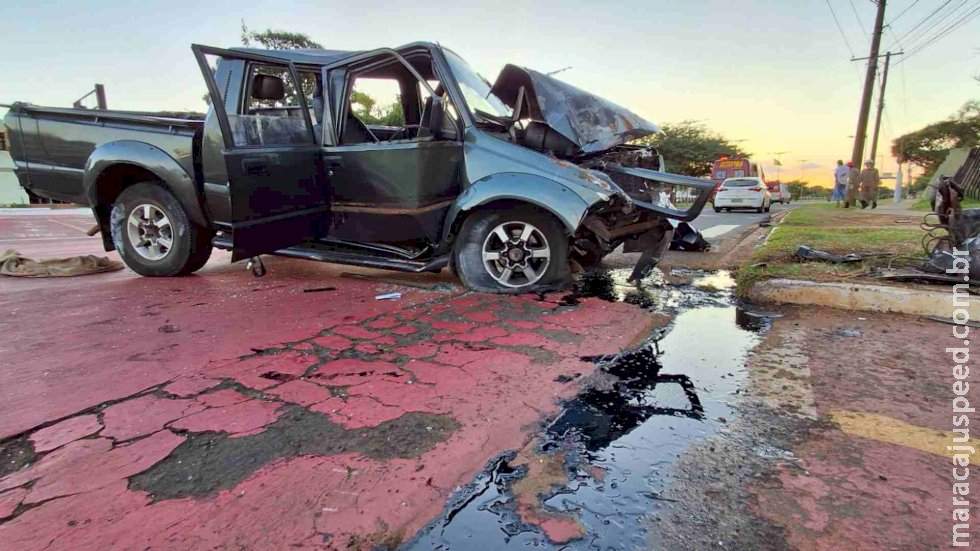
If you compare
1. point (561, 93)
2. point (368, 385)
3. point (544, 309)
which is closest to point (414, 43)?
point (561, 93)

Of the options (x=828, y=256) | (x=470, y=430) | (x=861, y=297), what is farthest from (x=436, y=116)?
(x=828, y=256)

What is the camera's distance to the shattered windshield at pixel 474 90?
4.53 m

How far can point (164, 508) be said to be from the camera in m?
1.63

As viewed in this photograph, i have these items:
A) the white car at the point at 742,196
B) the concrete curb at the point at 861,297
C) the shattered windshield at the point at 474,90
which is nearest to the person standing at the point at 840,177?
the white car at the point at 742,196

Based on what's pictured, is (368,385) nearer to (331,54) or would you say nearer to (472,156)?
(472,156)

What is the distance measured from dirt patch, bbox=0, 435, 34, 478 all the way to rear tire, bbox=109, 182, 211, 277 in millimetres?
3290

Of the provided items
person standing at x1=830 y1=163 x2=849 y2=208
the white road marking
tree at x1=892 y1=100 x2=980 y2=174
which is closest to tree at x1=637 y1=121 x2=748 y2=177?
tree at x1=892 y1=100 x2=980 y2=174

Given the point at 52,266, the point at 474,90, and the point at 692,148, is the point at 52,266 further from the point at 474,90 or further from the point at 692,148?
the point at 692,148

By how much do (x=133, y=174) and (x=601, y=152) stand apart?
181 inches

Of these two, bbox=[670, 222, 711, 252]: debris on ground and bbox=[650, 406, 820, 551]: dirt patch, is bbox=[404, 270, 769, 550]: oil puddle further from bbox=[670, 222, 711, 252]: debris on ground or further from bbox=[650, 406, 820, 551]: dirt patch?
bbox=[670, 222, 711, 252]: debris on ground

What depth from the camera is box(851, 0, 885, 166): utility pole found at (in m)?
17.0

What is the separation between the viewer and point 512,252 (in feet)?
14.2

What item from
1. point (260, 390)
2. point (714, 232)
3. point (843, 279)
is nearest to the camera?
point (260, 390)

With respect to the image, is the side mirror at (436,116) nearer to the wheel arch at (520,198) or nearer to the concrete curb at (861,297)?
the wheel arch at (520,198)
